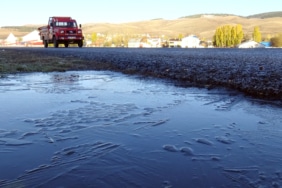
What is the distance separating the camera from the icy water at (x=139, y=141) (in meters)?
2.77

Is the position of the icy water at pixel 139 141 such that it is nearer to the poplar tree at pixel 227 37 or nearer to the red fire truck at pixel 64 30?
the red fire truck at pixel 64 30

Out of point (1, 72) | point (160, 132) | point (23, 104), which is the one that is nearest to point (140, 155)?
point (160, 132)

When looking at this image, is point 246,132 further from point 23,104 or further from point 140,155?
point 23,104

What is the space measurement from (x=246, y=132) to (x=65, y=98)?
11.8ft

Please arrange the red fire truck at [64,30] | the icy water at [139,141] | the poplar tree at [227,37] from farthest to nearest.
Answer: the poplar tree at [227,37]
the red fire truck at [64,30]
the icy water at [139,141]

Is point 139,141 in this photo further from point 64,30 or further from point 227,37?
point 227,37

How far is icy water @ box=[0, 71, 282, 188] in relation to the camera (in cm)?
277

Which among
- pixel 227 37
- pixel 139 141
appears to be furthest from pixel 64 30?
pixel 227 37

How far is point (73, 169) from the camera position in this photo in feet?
9.58

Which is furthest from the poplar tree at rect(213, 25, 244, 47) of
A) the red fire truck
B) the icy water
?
the icy water

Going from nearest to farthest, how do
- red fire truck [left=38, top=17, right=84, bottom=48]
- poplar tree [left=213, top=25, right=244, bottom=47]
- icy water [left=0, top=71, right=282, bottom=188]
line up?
icy water [left=0, top=71, right=282, bottom=188] → red fire truck [left=38, top=17, right=84, bottom=48] → poplar tree [left=213, top=25, right=244, bottom=47]

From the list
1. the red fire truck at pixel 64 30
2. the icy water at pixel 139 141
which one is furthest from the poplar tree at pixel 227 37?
the icy water at pixel 139 141

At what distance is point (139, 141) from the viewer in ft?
12.4

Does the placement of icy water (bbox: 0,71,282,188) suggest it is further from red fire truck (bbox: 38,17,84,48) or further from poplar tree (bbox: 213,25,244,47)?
poplar tree (bbox: 213,25,244,47)
